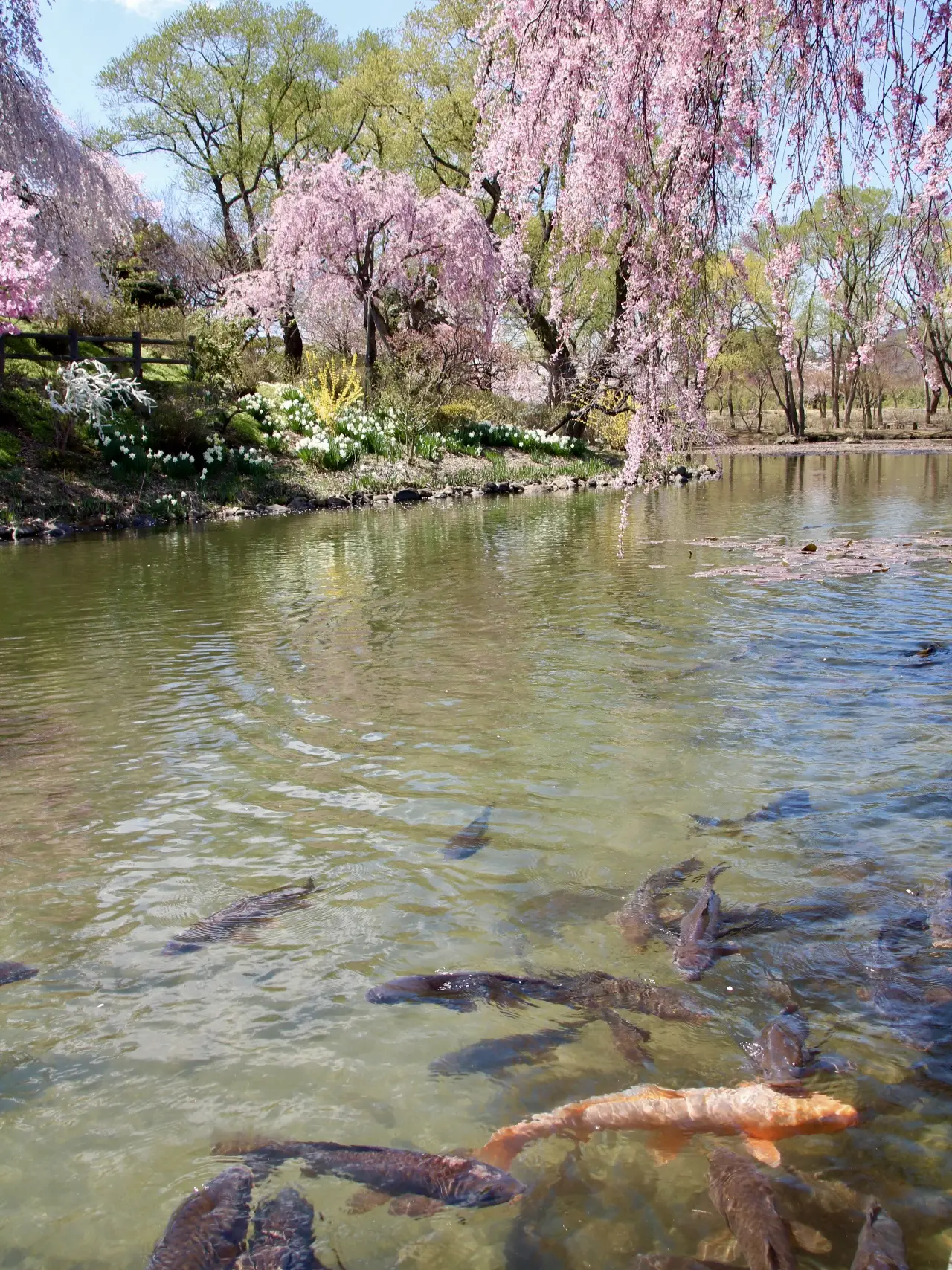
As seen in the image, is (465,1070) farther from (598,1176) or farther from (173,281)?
(173,281)

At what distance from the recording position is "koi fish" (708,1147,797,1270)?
2.19m

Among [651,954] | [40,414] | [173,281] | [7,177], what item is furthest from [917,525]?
[173,281]

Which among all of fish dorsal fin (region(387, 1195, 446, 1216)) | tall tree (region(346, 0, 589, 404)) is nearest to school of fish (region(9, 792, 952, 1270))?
fish dorsal fin (region(387, 1195, 446, 1216))

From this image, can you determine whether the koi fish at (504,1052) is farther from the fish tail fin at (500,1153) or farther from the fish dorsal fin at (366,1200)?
the fish dorsal fin at (366,1200)

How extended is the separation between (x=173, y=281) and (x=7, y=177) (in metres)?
21.2

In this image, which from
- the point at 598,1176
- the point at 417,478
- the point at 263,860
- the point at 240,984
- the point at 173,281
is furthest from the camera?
the point at 173,281

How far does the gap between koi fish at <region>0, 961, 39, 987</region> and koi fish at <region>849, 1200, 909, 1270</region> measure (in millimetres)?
2989

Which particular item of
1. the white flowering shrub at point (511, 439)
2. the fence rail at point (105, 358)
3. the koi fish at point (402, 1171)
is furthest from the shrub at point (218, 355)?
the koi fish at point (402, 1171)

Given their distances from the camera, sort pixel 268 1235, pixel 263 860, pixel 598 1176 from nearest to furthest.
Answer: pixel 268 1235, pixel 598 1176, pixel 263 860

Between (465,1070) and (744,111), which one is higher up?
(744,111)

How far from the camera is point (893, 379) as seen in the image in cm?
6012

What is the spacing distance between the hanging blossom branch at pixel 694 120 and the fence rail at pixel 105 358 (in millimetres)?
17943

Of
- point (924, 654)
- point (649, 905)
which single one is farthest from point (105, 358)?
point (649, 905)

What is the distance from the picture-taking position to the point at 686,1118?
266 cm
